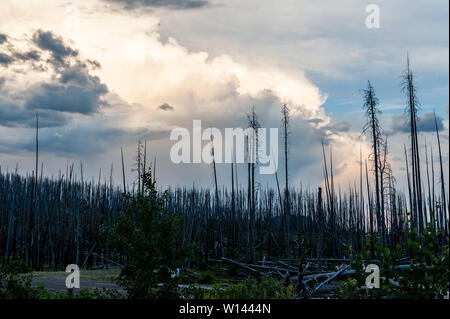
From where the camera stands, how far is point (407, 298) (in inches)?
304

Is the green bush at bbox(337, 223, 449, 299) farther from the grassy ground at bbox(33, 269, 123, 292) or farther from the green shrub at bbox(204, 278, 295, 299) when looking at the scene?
the grassy ground at bbox(33, 269, 123, 292)

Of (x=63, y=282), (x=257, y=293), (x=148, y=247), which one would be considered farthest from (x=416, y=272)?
(x=63, y=282)

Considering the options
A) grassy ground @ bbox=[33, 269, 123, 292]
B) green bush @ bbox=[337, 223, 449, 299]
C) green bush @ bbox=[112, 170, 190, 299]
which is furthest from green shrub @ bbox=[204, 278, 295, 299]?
grassy ground @ bbox=[33, 269, 123, 292]

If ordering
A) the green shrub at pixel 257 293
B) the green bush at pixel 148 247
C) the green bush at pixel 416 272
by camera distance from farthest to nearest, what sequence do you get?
the green shrub at pixel 257 293
the green bush at pixel 148 247
the green bush at pixel 416 272

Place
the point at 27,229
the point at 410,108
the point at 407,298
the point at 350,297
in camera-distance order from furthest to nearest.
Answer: the point at 27,229 < the point at 410,108 < the point at 350,297 < the point at 407,298

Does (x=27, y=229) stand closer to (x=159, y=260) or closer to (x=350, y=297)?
(x=159, y=260)

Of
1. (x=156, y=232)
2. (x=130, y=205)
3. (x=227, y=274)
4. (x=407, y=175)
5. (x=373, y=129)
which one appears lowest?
(x=227, y=274)

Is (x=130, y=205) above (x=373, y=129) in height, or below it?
below

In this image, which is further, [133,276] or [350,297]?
[133,276]

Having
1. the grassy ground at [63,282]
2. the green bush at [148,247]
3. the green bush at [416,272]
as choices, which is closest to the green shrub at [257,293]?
the green bush at [148,247]

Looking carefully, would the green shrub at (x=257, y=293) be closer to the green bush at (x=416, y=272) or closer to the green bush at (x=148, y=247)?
the green bush at (x=148, y=247)
